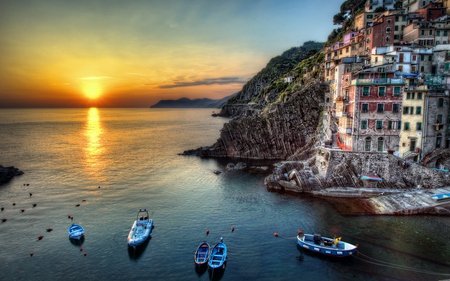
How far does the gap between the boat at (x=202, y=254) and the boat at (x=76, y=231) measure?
19.1 m

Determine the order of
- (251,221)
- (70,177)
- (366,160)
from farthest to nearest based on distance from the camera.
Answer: (70,177), (366,160), (251,221)

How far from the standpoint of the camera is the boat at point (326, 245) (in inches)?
1553

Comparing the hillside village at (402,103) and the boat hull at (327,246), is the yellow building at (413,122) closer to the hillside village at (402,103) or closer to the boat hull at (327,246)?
the hillside village at (402,103)

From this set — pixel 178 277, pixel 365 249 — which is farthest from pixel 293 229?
pixel 178 277

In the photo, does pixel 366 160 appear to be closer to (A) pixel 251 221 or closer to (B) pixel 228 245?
(A) pixel 251 221

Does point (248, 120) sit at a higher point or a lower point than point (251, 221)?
higher

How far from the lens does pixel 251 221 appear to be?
5128 centimetres

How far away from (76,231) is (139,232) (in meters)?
10.1

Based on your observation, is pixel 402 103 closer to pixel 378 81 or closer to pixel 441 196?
pixel 378 81

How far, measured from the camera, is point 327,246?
40719 millimetres

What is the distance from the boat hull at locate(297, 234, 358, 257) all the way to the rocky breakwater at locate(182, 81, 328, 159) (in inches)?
1868

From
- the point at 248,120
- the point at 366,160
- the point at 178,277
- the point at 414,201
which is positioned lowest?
the point at 178,277

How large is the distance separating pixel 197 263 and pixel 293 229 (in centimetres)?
1728

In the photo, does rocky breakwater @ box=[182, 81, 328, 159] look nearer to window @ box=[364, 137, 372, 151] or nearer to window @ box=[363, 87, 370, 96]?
window @ box=[364, 137, 372, 151]
